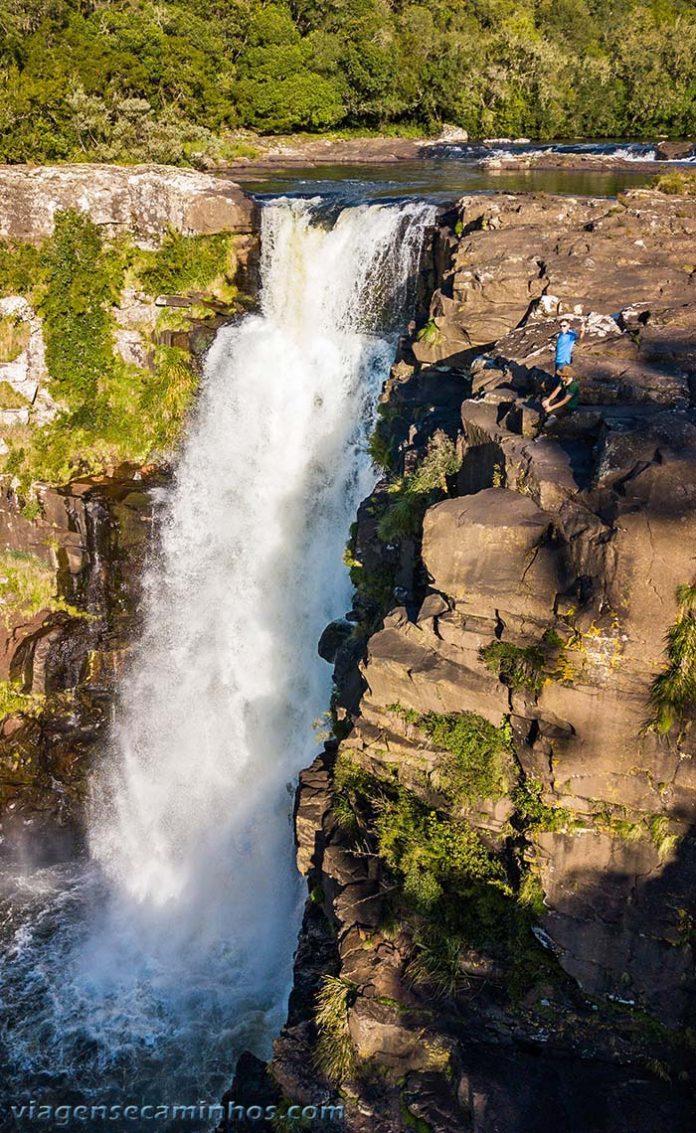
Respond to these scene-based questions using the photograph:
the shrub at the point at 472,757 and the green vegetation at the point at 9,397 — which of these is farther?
the green vegetation at the point at 9,397

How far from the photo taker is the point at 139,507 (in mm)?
18812

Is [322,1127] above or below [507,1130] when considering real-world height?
below

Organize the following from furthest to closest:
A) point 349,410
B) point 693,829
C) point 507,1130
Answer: point 349,410, point 693,829, point 507,1130

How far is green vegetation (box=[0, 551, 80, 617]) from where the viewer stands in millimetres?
18734

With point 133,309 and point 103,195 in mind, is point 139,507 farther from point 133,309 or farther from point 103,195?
point 103,195

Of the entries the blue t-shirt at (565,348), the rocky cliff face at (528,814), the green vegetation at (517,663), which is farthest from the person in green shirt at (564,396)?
the green vegetation at (517,663)

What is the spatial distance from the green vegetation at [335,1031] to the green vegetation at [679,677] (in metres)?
4.73

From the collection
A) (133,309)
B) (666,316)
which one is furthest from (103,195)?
(666,316)

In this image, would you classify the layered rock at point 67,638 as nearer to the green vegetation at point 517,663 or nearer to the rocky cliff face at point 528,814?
the rocky cliff face at point 528,814

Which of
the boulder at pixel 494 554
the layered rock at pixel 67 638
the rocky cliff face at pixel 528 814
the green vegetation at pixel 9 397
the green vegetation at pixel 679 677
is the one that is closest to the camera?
the green vegetation at pixel 679 677

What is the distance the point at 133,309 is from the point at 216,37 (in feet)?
99.1

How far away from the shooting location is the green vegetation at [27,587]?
61.5 feet

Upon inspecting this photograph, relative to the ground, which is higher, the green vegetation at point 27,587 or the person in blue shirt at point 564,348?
the person in blue shirt at point 564,348

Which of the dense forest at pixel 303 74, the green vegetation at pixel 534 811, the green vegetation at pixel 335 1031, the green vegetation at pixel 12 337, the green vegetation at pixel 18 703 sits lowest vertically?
the green vegetation at pixel 18 703
